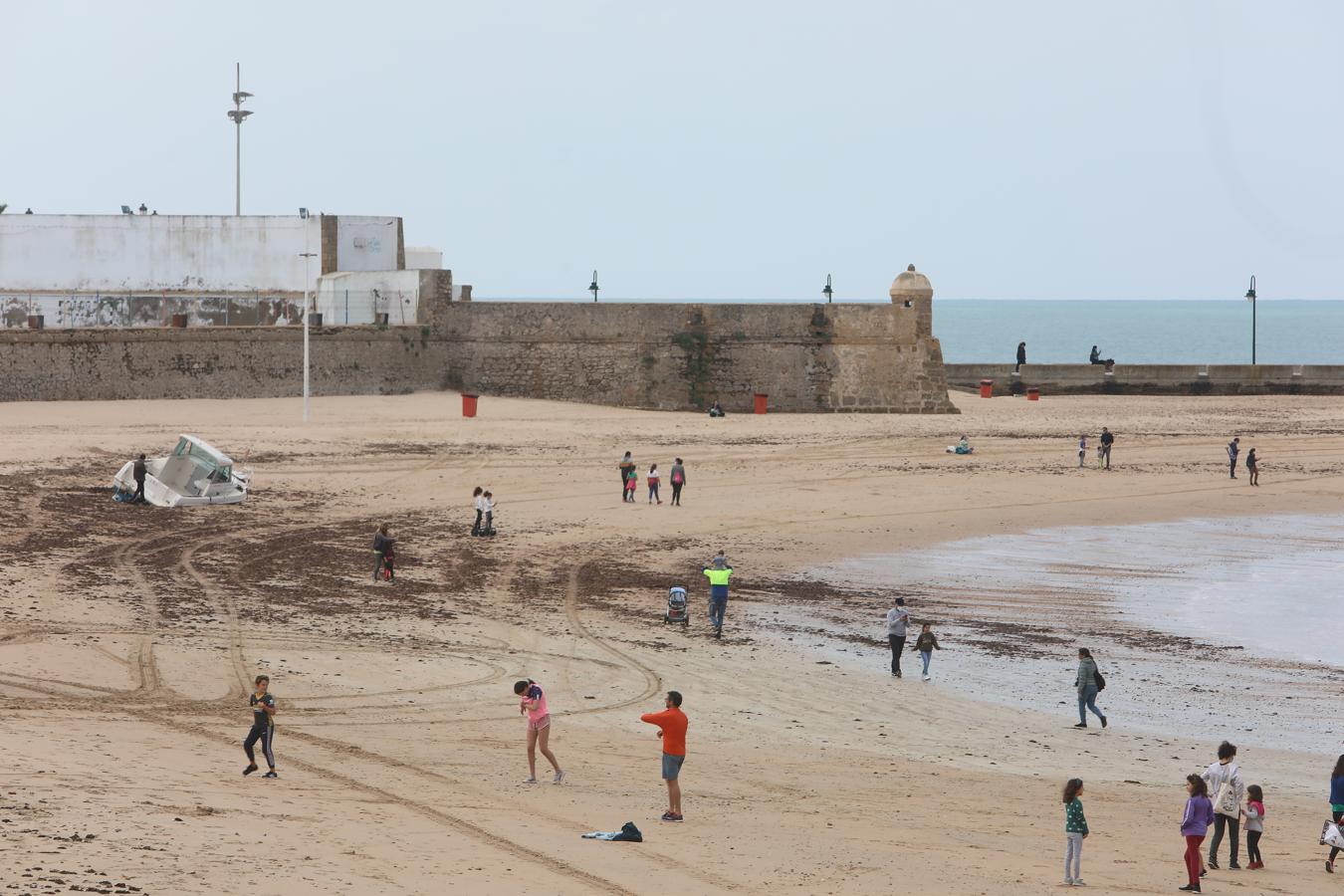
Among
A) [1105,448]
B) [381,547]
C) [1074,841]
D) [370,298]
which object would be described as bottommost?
[1074,841]

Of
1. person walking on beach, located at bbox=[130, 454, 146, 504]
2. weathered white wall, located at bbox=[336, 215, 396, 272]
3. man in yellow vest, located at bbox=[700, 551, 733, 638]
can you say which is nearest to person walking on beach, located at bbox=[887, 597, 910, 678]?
man in yellow vest, located at bbox=[700, 551, 733, 638]

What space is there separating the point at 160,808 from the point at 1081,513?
22618mm

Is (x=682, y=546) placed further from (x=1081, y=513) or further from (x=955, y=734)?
(x=955, y=734)

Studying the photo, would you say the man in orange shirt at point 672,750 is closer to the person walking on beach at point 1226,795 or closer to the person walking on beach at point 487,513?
the person walking on beach at point 1226,795

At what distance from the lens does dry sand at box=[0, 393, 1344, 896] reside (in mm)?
11641

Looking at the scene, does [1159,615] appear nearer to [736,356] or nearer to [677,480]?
[677,480]

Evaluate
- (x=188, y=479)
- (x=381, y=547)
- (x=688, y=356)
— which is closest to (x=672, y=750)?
(x=381, y=547)

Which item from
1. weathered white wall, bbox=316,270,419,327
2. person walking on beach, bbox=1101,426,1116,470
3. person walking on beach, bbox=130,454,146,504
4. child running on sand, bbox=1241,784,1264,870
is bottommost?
child running on sand, bbox=1241,784,1264,870

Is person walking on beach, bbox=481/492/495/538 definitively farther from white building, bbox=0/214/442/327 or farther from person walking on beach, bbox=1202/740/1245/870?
white building, bbox=0/214/442/327

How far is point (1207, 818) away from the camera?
12250 millimetres

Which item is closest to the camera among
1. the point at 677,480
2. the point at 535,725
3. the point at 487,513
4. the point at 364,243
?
the point at 535,725

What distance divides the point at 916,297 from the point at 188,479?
76.6 ft

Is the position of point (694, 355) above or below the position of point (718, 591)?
above

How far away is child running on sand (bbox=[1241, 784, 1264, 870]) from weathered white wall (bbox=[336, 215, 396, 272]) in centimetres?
4198
